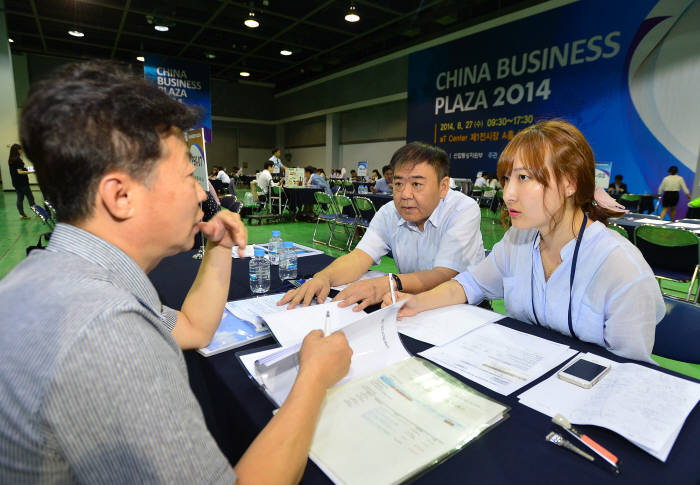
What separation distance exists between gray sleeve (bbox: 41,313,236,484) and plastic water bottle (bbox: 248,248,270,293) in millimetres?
1064

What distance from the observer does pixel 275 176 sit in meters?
10.7

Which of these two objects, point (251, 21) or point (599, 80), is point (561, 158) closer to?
point (599, 80)

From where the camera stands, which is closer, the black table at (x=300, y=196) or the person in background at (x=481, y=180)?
the black table at (x=300, y=196)

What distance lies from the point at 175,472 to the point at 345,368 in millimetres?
382

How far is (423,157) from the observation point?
6.21 feet

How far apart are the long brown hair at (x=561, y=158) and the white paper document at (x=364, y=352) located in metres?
0.71

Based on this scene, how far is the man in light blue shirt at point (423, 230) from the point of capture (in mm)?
1766

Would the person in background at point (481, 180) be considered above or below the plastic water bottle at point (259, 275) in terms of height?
above

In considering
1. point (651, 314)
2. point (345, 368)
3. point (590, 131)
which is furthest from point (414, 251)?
point (590, 131)

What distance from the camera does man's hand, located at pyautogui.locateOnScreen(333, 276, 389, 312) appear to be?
1.30m

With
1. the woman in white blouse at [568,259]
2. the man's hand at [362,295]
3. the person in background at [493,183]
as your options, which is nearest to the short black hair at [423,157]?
the woman in white blouse at [568,259]

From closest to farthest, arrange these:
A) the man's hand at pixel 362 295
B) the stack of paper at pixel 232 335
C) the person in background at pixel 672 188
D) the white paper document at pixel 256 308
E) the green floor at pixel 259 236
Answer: the stack of paper at pixel 232 335 → the white paper document at pixel 256 308 → the man's hand at pixel 362 295 → the green floor at pixel 259 236 → the person in background at pixel 672 188

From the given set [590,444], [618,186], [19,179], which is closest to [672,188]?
[618,186]

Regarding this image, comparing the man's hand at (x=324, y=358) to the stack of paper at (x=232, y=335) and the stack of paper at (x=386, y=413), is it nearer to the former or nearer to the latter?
the stack of paper at (x=386, y=413)
